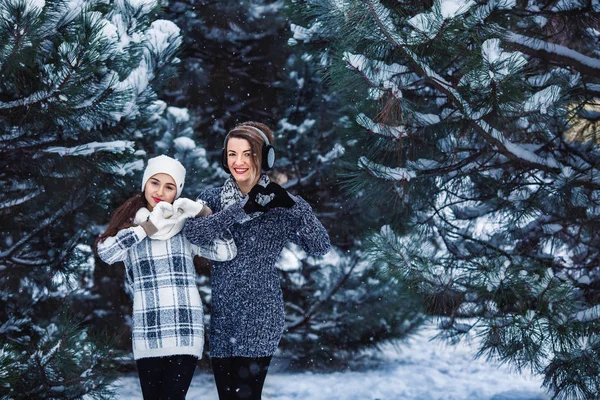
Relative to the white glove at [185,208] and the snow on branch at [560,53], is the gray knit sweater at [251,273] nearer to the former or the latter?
the white glove at [185,208]

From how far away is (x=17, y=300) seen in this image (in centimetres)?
454

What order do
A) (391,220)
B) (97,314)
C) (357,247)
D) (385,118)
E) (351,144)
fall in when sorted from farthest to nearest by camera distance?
(357,247) → (97,314) → (391,220) → (351,144) → (385,118)

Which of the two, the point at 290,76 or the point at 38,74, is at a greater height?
the point at 290,76

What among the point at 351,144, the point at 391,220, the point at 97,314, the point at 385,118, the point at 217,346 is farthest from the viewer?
the point at 97,314

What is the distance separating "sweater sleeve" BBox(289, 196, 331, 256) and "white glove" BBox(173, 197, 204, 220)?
432mm

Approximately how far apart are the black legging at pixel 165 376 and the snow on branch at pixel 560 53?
2649 mm

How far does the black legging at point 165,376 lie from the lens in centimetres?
285

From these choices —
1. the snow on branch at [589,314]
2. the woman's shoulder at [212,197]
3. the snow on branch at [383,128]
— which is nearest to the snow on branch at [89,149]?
the woman's shoulder at [212,197]

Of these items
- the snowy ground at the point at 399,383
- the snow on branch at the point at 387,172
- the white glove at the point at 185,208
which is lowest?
the snowy ground at the point at 399,383

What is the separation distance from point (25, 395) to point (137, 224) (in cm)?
136

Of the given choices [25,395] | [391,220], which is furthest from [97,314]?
[391,220]

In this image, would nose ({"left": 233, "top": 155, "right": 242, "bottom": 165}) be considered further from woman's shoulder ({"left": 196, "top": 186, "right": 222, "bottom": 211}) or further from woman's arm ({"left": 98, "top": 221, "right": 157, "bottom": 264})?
woman's arm ({"left": 98, "top": 221, "right": 157, "bottom": 264})

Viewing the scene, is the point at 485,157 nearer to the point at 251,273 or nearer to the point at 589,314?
the point at 589,314

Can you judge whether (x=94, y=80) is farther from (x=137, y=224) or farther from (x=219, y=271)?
(x=219, y=271)
